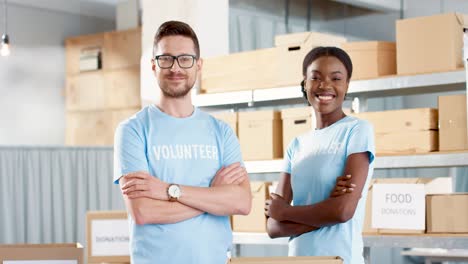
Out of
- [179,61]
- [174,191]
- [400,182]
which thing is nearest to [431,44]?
[400,182]

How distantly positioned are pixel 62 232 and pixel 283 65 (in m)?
3.72

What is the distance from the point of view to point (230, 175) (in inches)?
94.3

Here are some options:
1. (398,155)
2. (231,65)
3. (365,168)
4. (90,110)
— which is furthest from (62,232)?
(365,168)

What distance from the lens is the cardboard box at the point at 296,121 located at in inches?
157

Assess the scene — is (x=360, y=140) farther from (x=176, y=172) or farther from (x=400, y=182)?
(x=400, y=182)

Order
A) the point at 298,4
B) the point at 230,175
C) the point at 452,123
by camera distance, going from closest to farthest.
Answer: the point at 230,175
the point at 452,123
the point at 298,4

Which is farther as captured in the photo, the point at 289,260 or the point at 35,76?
the point at 35,76

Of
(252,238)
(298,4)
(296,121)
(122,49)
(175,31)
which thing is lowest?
(252,238)

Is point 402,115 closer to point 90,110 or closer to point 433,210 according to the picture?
point 433,210

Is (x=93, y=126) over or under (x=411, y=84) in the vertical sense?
under

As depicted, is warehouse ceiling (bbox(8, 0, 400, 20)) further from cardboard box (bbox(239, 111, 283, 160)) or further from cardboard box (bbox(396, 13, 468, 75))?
cardboard box (bbox(396, 13, 468, 75))

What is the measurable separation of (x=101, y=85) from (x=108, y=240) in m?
6.15

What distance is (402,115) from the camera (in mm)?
3764

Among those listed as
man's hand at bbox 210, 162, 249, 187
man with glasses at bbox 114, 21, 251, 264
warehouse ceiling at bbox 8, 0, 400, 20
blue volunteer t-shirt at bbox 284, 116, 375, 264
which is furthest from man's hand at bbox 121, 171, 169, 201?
warehouse ceiling at bbox 8, 0, 400, 20
